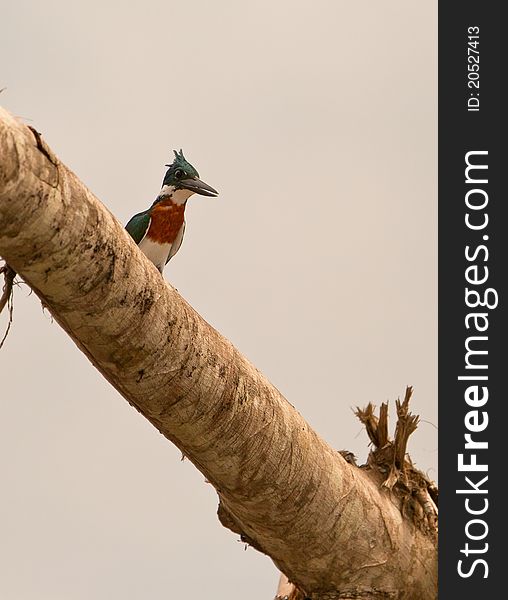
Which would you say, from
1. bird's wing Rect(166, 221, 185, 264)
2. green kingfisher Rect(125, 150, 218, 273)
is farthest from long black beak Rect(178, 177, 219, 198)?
bird's wing Rect(166, 221, 185, 264)

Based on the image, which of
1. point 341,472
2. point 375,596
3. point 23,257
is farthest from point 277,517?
point 23,257

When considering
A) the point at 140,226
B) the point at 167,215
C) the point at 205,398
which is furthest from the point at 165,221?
the point at 205,398

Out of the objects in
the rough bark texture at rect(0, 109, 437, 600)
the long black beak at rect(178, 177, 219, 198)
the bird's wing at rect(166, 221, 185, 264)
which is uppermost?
the long black beak at rect(178, 177, 219, 198)

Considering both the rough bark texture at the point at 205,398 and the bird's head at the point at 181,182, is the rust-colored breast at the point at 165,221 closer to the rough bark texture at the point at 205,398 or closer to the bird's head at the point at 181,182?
the bird's head at the point at 181,182

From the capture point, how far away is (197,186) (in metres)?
6.71

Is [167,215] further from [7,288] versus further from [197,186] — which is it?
[7,288]

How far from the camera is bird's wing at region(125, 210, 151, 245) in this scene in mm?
6902

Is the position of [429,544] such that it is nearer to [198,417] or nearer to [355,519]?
[355,519]

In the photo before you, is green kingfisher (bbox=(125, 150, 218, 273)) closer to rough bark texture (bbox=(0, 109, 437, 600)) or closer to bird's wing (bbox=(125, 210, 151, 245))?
bird's wing (bbox=(125, 210, 151, 245))

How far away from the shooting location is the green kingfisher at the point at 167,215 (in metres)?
6.79

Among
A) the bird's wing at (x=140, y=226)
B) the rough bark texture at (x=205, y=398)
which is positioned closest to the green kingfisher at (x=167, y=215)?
the bird's wing at (x=140, y=226)

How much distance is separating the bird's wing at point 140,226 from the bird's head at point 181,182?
0.47ft

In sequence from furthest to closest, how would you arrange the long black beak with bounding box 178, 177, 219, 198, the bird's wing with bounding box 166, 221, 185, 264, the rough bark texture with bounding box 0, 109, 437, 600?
the bird's wing with bounding box 166, 221, 185, 264 → the long black beak with bounding box 178, 177, 219, 198 → the rough bark texture with bounding box 0, 109, 437, 600

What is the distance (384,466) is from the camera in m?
6.82
